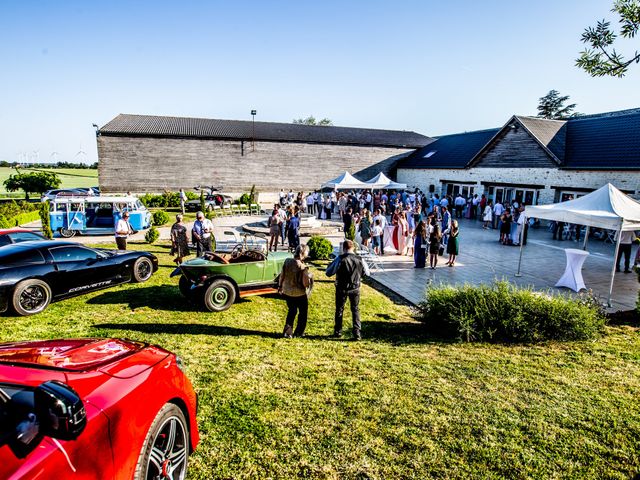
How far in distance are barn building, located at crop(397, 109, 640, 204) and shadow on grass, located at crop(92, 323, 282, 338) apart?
19317mm

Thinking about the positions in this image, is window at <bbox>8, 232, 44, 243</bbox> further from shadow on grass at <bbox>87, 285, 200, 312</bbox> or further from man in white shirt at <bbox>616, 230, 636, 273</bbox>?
man in white shirt at <bbox>616, 230, 636, 273</bbox>

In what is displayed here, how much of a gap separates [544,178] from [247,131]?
25.2 m

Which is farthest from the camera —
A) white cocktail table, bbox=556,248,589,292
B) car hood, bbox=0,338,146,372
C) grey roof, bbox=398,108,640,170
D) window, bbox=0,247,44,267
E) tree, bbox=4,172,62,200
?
tree, bbox=4,172,62,200

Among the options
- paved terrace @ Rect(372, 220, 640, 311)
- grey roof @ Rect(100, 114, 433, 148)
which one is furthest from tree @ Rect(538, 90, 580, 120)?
paved terrace @ Rect(372, 220, 640, 311)

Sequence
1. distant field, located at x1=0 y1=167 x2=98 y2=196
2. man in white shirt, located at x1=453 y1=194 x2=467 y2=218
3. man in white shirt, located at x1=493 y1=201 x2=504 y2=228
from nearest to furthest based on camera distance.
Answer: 1. man in white shirt, located at x1=493 y1=201 x2=504 y2=228
2. man in white shirt, located at x1=453 y1=194 x2=467 y2=218
3. distant field, located at x1=0 y1=167 x2=98 y2=196

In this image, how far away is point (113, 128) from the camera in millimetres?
32781

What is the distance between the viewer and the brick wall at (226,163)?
32719mm

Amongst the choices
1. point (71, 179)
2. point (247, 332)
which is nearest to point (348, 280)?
point (247, 332)

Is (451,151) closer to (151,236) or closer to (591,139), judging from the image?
(591,139)

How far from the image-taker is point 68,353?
3.11 metres

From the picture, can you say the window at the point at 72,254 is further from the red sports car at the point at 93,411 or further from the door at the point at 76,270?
the red sports car at the point at 93,411

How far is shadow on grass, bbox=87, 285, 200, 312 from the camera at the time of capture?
7926 mm

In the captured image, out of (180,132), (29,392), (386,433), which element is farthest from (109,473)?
(180,132)

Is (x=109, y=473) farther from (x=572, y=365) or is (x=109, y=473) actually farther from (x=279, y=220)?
(x=279, y=220)
